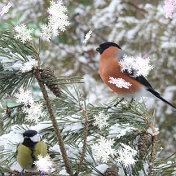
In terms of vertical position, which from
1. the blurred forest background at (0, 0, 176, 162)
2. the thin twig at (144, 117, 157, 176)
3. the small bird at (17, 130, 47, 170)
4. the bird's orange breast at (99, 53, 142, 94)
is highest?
the blurred forest background at (0, 0, 176, 162)

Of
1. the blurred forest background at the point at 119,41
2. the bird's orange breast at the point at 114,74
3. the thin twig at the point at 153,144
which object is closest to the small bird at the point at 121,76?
the bird's orange breast at the point at 114,74

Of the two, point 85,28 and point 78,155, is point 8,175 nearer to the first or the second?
point 78,155

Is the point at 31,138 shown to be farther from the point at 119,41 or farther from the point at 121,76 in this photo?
the point at 119,41

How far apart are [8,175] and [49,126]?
14 centimetres

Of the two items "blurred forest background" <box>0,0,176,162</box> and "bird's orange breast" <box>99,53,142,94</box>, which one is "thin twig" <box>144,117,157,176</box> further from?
"blurred forest background" <box>0,0,176,162</box>

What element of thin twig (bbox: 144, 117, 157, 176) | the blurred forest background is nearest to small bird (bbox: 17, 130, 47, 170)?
thin twig (bbox: 144, 117, 157, 176)

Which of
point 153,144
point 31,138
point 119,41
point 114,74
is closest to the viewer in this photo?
point 153,144

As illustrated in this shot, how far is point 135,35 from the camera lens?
2447 mm

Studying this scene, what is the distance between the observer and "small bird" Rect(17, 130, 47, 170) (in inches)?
27.0

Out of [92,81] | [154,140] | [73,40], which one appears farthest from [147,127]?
[73,40]

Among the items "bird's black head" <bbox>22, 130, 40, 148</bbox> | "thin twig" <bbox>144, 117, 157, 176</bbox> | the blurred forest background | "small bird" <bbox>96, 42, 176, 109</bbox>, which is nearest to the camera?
"thin twig" <bbox>144, 117, 157, 176</bbox>

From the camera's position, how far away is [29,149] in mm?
769

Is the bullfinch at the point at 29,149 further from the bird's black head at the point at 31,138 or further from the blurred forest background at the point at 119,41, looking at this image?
the blurred forest background at the point at 119,41

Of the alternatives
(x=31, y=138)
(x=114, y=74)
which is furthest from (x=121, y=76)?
(x=31, y=138)
